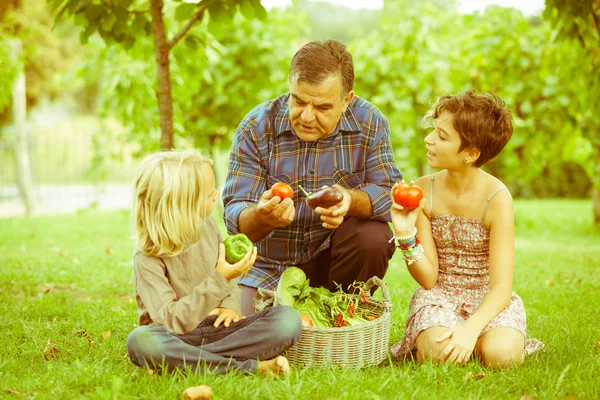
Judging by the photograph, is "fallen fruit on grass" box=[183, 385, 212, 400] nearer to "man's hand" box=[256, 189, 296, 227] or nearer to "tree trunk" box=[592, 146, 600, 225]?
"man's hand" box=[256, 189, 296, 227]

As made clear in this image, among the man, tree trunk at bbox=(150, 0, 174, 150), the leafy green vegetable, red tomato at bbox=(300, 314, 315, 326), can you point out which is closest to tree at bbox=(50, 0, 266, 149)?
tree trunk at bbox=(150, 0, 174, 150)

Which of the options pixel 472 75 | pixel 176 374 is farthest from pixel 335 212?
pixel 472 75

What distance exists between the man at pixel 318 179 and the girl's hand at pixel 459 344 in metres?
0.67

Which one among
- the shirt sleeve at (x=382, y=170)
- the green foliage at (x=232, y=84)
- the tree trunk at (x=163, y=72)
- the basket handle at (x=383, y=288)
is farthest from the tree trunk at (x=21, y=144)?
the basket handle at (x=383, y=288)

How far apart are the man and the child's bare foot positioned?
2.58 ft

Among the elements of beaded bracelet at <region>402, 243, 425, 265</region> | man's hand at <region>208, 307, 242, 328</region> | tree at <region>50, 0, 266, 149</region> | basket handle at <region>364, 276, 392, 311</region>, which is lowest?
man's hand at <region>208, 307, 242, 328</region>

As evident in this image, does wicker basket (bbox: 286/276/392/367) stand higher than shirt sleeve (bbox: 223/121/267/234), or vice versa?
shirt sleeve (bbox: 223/121/267/234)

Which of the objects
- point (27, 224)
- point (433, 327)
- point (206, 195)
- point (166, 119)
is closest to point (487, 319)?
point (433, 327)

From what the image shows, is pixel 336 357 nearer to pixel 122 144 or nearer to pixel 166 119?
pixel 166 119

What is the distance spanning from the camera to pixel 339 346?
10.0ft

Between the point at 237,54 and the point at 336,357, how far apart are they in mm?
8225

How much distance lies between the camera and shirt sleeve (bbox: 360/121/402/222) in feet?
12.2

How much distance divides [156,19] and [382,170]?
77.1 inches

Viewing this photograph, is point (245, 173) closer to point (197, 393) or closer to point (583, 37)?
point (197, 393)
